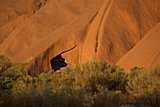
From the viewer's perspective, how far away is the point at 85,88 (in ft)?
83.9

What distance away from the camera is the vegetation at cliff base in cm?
1839

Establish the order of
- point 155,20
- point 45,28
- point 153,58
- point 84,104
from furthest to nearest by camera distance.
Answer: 1. point 45,28
2. point 155,20
3. point 153,58
4. point 84,104

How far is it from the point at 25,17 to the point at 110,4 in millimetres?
27218

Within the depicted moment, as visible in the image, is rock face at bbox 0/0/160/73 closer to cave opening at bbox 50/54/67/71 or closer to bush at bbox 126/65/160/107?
cave opening at bbox 50/54/67/71

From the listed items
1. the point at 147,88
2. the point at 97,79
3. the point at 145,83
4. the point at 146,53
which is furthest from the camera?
the point at 146,53

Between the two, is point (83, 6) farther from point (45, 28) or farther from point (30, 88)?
point (30, 88)

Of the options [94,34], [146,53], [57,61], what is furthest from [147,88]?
[57,61]

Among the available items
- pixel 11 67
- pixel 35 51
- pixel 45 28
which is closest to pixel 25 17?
pixel 45 28

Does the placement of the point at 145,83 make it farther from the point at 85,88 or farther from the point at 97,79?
the point at 85,88

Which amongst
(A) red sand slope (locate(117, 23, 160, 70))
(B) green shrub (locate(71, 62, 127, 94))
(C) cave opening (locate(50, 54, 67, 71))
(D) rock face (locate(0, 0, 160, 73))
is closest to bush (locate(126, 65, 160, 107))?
(B) green shrub (locate(71, 62, 127, 94))

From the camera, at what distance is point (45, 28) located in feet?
220

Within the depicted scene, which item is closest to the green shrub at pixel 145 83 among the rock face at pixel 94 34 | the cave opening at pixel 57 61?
the rock face at pixel 94 34

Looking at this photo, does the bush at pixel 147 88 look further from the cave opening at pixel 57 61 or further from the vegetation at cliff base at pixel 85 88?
the cave opening at pixel 57 61

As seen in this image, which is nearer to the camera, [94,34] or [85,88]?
[85,88]
